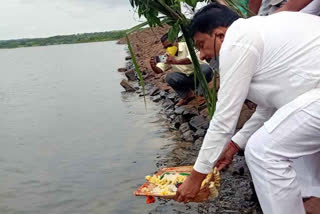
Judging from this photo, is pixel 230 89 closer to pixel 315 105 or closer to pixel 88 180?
pixel 315 105

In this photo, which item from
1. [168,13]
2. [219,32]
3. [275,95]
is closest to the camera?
[275,95]

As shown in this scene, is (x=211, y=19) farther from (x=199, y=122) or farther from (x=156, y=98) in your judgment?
(x=156, y=98)

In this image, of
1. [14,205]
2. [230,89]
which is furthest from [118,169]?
[230,89]

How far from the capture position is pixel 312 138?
2482mm

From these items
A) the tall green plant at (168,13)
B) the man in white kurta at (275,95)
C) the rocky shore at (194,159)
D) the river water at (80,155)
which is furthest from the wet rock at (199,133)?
the man in white kurta at (275,95)

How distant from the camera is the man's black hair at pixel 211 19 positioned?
274cm

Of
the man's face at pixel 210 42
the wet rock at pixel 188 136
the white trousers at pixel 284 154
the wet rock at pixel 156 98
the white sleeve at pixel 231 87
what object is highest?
the man's face at pixel 210 42

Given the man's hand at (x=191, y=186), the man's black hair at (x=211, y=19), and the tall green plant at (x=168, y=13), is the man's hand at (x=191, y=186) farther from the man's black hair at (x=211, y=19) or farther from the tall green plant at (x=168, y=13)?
the tall green plant at (x=168, y=13)

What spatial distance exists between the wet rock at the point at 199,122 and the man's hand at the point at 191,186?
389 cm

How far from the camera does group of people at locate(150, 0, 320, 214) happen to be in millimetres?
2455

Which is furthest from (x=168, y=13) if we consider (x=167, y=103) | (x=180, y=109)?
(x=167, y=103)

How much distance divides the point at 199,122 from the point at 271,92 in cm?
434

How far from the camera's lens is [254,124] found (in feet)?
10.8

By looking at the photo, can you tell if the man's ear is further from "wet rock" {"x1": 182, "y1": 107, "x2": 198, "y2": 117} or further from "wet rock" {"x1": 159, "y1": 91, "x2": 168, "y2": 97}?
"wet rock" {"x1": 159, "y1": 91, "x2": 168, "y2": 97}
